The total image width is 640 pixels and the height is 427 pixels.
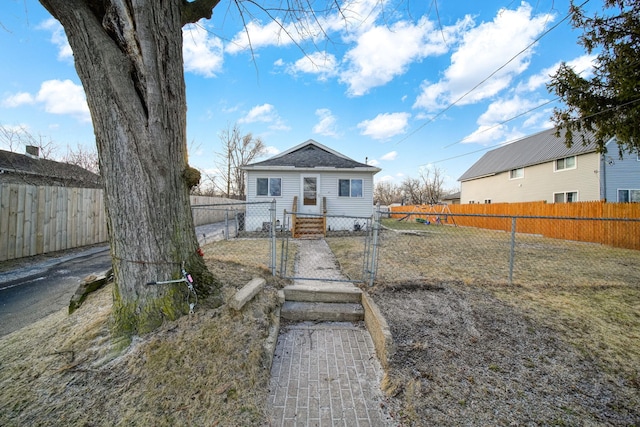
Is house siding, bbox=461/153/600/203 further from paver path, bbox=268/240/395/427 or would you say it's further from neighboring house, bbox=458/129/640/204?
paver path, bbox=268/240/395/427

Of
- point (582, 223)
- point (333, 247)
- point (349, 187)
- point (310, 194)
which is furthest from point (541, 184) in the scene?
point (333, 247)

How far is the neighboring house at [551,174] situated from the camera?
14.0 m

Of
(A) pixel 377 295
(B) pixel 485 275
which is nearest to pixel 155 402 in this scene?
(A) pixel 377 295

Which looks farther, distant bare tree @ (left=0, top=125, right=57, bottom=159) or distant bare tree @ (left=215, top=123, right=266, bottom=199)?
distant bare tree @ (left=215, top=123, right=266, bottom=199)

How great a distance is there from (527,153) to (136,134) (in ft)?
81.0

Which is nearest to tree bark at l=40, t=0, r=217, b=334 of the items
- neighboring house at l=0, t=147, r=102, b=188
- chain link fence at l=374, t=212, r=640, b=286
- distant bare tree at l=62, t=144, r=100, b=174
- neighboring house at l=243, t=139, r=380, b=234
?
chain link fence at l=374, t=212, r=640, b=286

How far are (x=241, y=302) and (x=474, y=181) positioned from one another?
27.4 metres

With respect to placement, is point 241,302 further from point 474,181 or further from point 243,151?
point 243,151

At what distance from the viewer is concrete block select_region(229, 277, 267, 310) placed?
286cm

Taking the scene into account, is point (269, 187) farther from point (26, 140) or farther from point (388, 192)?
point (388, 192)

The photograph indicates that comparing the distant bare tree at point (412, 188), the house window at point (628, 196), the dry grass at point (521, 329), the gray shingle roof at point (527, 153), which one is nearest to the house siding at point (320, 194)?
the dry grass at point (521, 329)

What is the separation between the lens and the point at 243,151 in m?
30.4

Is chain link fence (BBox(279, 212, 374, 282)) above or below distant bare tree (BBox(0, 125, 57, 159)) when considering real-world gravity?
below

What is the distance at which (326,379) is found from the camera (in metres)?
2.40
